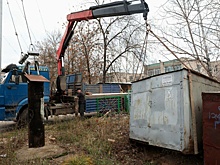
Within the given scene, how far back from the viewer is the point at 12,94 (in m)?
8.02

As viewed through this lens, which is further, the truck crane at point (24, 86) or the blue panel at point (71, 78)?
the blue panel at point (71, 78)

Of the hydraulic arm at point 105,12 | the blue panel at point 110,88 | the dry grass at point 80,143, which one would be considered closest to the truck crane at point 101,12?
the hydraulic arm at point 105,12

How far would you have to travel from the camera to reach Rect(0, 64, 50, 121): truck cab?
7.81m

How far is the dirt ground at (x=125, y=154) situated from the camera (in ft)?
14.4

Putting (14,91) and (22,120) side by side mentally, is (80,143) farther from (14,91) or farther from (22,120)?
(14,91)

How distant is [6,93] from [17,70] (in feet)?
3.39

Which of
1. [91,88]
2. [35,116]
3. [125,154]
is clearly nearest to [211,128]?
[125,154]

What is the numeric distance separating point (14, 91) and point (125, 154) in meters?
5.47

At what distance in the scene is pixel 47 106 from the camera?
8.88 meters

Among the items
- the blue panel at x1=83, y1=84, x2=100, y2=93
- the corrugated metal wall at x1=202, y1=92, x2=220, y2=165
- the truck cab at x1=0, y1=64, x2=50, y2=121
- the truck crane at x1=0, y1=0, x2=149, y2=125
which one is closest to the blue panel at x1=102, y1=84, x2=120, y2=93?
the blue panel at x1=83, y1=84, x2=100, y2=93

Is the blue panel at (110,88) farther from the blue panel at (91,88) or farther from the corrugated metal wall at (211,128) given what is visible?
the corrugated metal wall at (211,128)

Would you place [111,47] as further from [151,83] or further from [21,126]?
[151,83]

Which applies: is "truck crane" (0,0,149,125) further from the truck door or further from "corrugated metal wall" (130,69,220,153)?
"corrugated metal wall" (130,69,220,153)

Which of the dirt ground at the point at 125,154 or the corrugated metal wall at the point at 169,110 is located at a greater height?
the corrugated metal wall at the point at 169,110
